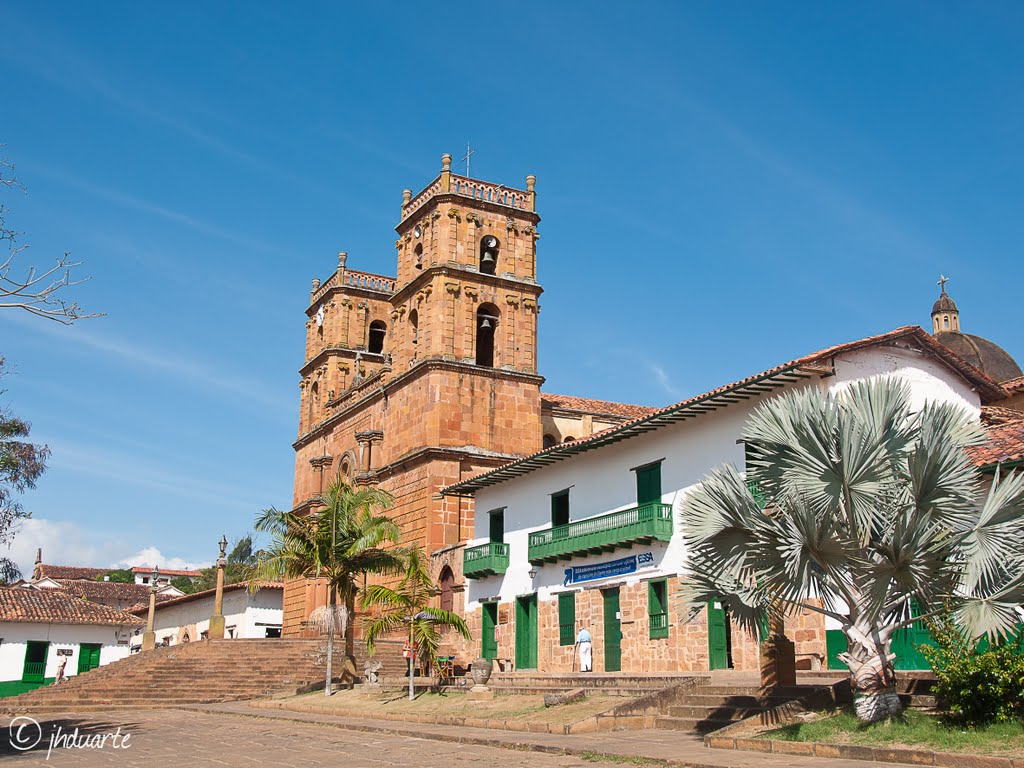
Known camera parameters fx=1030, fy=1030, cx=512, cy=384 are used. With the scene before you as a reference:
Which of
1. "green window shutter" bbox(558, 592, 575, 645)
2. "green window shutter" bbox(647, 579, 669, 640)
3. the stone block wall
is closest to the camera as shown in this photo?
the stone block wall

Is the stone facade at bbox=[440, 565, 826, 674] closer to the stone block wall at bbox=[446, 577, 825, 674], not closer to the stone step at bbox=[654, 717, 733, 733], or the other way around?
the stone block wall at bbox=[446, 577, 825, 674]

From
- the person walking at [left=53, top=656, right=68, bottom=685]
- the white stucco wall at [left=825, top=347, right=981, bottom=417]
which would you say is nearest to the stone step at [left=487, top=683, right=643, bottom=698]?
the white stucco wall at [left=825, top=347, right=981, bottom=417]

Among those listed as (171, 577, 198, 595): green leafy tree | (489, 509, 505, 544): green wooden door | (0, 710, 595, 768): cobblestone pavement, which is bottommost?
(0, 710, 595, 768): cobblestone pavement

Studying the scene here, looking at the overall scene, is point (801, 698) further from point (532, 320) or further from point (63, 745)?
point (532, 320)

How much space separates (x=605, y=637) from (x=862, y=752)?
14295mm

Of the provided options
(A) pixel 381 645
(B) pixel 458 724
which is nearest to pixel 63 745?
(B) pixel 458 724

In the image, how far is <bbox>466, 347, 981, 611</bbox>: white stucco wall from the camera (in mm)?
22266

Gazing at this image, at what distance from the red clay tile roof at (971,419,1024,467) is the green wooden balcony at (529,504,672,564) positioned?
7.45 meters

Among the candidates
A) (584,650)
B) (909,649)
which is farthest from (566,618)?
(909,649)

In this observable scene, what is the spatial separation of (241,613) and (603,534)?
2934 centimetres

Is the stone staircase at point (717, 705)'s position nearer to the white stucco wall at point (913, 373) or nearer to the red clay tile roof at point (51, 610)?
the white stucco wall at point (913, 373)

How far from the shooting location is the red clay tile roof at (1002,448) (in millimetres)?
16803

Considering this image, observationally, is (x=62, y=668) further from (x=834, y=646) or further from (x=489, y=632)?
(x=834, y=646)

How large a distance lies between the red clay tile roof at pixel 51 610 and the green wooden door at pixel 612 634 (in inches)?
942
